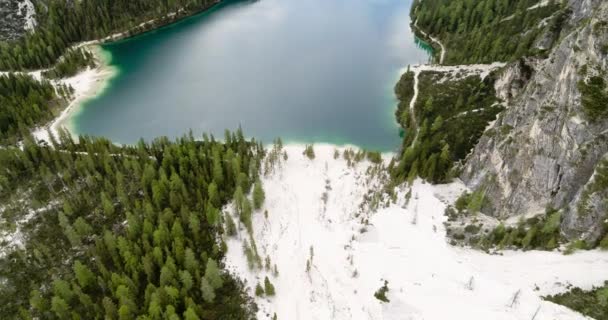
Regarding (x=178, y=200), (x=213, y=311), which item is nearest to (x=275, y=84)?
(x=178, y=200)

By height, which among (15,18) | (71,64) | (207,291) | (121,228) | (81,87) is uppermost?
(15,18)

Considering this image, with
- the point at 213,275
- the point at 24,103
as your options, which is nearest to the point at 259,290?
the point at 213,275

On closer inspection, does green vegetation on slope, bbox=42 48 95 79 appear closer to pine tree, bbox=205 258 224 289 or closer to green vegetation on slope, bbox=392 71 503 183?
pine tree, bbox=205 258 224 289

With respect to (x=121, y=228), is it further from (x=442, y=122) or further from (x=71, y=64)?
(x=71, y=64)

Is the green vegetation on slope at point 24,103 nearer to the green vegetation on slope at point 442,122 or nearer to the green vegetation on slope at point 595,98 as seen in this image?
the green vegetation on slope at point 442,122

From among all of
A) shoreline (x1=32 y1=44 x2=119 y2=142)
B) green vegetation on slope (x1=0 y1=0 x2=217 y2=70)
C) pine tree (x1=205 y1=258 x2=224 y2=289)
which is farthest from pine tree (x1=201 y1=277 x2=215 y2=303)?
green vegetation on slope (x1=0 y1=0 x2=217 y2=70)

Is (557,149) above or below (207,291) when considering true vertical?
above

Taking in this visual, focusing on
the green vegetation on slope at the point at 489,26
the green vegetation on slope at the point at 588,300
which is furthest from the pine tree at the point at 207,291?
the green vegetation on slope at the point at 489,26

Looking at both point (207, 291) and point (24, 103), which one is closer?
point (207, 291)
